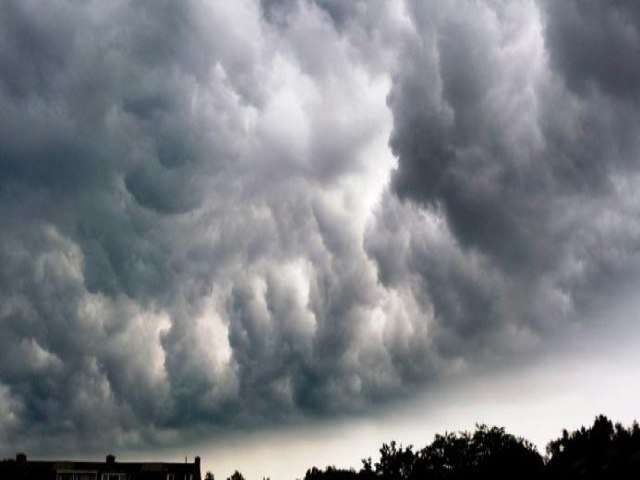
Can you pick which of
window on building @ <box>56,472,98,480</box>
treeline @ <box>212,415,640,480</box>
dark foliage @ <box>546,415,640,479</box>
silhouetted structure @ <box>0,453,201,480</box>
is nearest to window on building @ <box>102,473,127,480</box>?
silhouetted structure @ <box>0,453,201,480</box>

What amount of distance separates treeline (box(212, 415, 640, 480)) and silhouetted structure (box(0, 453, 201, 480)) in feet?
93.7

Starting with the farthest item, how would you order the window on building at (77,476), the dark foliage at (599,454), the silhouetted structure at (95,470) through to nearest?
1. the window on building at (77,476)
2. the silhouetted structure at (95,470)
3. the dark foliage at (599,454)

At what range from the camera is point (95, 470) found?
9062 centimetres

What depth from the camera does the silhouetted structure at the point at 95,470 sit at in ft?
288

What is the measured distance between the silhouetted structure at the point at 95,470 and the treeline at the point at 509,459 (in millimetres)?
28556

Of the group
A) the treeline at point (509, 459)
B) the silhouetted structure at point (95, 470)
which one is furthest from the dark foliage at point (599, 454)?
the silhouetted structure at point (95, 470)

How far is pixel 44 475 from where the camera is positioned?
88.3 m

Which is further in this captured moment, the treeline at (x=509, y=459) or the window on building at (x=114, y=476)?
the window on building at (x=114, y=476)

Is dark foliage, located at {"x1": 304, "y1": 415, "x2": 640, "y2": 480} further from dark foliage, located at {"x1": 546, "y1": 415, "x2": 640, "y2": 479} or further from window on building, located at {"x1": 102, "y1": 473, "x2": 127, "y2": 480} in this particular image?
window on building, located at {"x1": 102, "y1": 473, "x2": 127, "y2": 480}

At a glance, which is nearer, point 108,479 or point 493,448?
point 108,479

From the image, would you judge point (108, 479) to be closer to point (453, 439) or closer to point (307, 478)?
point (307, 478)

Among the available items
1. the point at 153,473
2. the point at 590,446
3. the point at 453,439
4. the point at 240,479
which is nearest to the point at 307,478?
the point at 240,479

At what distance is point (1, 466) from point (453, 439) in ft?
238

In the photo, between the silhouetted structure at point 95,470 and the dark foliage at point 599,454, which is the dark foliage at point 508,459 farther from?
the silhouetted structure at point 95,470
